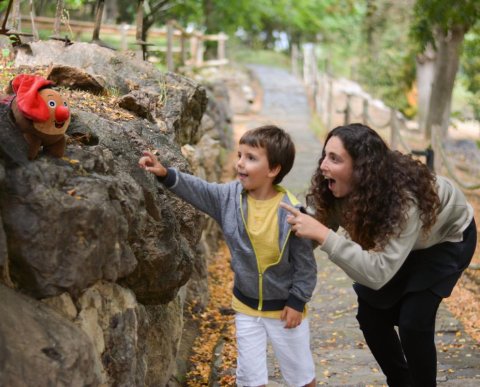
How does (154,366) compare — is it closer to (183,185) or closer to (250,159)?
(183,185)

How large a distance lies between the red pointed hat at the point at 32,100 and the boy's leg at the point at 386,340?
1.85m

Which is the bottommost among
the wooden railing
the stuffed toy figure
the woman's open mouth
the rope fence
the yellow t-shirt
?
the rope fence

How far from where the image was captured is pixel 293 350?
10.2 ft

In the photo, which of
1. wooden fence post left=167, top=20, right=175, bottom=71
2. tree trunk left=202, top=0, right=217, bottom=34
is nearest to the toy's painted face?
wooden fence post left=167, top=20, right=175, bottom=71

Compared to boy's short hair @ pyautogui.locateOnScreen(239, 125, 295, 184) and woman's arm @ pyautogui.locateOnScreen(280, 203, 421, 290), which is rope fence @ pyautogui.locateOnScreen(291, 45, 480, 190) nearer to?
boy's short hair @ pyautogui.locateOnScreen(239, 125, 295, 184)

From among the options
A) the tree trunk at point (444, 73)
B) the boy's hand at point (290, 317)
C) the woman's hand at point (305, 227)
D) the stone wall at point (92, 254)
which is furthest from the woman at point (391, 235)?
the tree trunk at point (444, 73)

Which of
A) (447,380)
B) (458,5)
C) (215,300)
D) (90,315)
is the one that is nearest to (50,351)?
(90,315)

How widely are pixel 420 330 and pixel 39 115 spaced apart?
196 centimetres

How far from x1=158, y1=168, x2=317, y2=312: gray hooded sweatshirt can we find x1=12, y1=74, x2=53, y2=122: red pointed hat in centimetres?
73

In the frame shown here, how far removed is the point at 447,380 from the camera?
418 cm

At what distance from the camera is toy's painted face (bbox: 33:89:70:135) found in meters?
2.54

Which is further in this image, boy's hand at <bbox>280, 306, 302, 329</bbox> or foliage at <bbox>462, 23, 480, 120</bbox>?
foliage at <bbox>462, 23, 480, 120</bbox>

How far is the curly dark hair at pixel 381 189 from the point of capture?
2.89 m

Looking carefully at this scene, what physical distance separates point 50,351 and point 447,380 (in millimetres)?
2820
